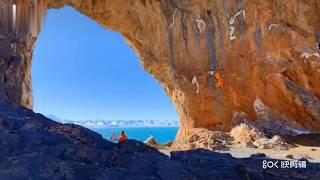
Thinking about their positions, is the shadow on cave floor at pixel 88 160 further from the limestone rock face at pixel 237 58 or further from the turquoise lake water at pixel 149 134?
the turquoise lake water at pixel 149 134

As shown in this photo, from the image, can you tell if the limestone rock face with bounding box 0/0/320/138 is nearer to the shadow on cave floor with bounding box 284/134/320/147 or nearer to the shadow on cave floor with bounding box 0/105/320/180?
the shadow on cave floor with bounding box 284/134/320/147

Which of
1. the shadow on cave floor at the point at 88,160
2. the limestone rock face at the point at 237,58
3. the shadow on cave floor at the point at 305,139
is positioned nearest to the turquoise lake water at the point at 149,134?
the limestone rock face at the point at 237,58

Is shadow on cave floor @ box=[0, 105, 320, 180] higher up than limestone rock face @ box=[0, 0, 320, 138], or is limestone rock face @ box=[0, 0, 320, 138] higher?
limestone rock face @ box=[0, 0, 320, 138]

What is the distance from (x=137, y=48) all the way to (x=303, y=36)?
379 inches

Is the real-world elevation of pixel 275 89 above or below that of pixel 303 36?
below

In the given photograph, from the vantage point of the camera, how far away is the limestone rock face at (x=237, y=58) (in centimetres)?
1848

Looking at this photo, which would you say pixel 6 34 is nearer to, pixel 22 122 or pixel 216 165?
pixel 22 122

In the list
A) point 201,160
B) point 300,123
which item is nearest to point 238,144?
point 300,123

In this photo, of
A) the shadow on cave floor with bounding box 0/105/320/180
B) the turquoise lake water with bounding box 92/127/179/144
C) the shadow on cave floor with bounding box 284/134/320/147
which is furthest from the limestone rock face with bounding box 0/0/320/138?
the turquoise lake water with bounding box 92/127/179/144

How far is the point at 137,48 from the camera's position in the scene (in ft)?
73.4

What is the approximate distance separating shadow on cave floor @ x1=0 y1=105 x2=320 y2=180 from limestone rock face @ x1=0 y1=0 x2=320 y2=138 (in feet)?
35.0

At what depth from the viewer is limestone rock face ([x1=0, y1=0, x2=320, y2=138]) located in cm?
1848

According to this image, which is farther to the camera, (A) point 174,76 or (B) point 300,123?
(A) point 174,76

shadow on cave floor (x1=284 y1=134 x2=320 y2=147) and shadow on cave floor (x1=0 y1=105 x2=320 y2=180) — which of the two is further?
shadow on cave floor (x1=284 y1=134 x2=320 y2=147)
